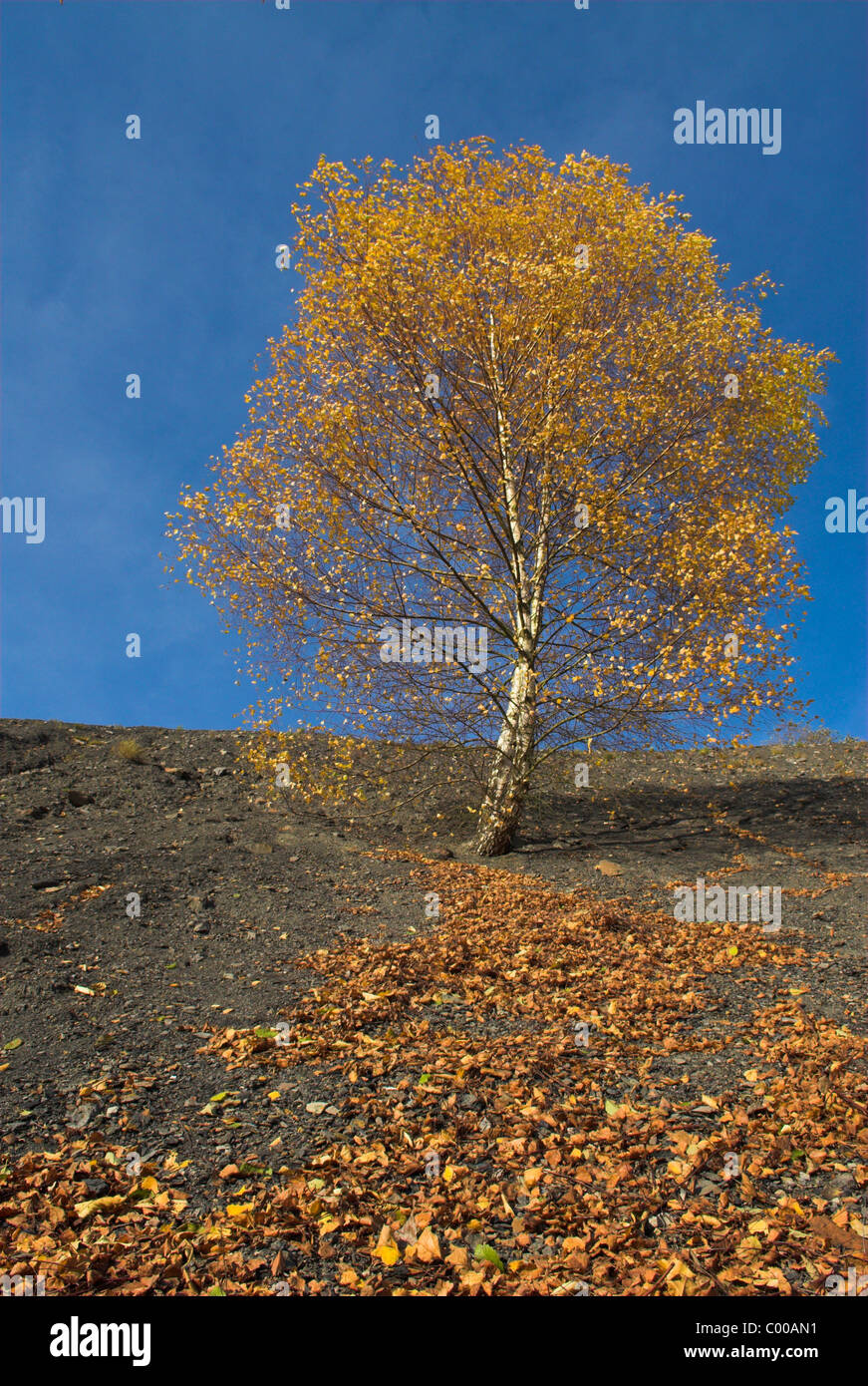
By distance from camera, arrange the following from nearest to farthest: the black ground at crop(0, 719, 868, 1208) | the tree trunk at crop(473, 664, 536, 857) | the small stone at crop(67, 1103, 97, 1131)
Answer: the small stone at crop(67, 1103, 97, 1131) < the black ground at crop(0, 719, 868, 1208) < the tree trunk at crop(473, 664, 536, 857)

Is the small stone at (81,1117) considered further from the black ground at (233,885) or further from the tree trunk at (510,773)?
the tree trunk at (510,773)

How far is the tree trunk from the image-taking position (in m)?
11.5

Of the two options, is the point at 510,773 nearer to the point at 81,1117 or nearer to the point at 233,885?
the point at 233,885

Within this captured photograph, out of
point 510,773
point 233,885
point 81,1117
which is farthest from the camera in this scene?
point 510,773

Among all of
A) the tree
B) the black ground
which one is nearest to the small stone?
the black ground

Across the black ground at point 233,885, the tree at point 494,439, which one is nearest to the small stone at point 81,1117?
the black ground at point 233,885

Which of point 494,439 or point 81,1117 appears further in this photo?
point 494,439

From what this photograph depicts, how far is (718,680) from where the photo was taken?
9.75 metres

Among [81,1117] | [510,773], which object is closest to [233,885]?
[510,773]

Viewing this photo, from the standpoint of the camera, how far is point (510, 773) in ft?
38.2

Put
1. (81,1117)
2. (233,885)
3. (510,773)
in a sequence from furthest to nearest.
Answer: (510,773), (233,885), (81,1117)

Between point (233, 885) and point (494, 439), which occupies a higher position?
point (494, 439)

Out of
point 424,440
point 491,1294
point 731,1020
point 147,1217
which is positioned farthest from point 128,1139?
point 424,440

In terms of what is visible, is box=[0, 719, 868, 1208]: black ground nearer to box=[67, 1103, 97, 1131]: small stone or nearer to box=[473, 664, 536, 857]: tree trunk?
box=[67, 1103, 97, 1131]: small stone
